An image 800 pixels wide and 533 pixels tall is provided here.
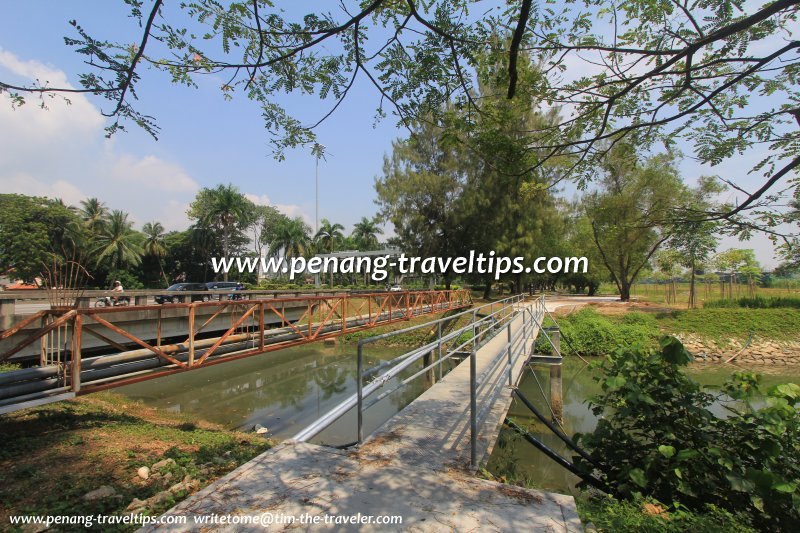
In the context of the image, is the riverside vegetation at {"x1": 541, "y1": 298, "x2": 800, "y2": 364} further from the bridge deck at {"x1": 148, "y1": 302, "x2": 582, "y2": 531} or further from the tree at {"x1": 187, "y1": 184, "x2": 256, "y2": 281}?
the tree at {"x1": 187, "y1": 184, "x2": 256, "y2": 281}

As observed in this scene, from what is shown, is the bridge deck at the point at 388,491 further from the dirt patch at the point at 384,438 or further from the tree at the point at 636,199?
the tree at the point at 636,199

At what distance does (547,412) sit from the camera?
973 cm

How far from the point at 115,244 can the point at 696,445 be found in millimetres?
46903

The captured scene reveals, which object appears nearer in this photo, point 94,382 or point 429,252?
point 94,382

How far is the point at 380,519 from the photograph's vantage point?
219cm

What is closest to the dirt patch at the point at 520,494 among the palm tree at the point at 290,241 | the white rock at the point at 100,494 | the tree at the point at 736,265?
the white rock at the point at 100,494

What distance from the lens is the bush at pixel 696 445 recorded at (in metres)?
2.62

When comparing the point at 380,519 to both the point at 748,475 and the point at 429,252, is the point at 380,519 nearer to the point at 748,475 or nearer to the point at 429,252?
the point at 748,475

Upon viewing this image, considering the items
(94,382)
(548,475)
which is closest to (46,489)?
(94,382)

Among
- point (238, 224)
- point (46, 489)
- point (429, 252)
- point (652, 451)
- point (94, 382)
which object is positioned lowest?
point (46, 489)

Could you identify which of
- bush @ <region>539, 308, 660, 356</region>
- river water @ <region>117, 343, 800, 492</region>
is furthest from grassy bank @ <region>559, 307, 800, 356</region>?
river water @ <region>117, 343, 800, 492</region>

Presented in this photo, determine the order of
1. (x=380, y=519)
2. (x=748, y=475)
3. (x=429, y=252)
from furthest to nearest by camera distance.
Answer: (x=429, y=252), (x=748, y=475), (x=380, y=519)

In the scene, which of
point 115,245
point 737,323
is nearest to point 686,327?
point 737,323

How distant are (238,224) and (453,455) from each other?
4665 cm
